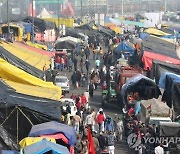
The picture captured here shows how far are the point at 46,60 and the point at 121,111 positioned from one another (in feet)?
12.3

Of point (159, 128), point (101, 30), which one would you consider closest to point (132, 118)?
point (159, 128)

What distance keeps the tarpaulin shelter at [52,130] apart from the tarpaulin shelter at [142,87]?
27.1 ft

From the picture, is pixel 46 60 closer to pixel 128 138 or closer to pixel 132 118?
pixel 132 118

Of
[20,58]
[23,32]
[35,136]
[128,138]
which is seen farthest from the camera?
[23,32]

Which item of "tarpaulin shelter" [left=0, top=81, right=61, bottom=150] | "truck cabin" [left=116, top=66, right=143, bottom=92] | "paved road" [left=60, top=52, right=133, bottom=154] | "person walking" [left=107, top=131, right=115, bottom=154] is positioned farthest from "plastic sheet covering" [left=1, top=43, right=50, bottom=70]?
"tarpaulin shelter" [left=0, top=81, right=61, bottom=150]

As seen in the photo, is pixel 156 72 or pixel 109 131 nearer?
pixel 109 131

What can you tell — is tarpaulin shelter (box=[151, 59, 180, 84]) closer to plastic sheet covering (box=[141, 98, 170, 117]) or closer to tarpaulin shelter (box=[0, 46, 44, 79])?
plastic sheet covering (box=[141, 98, 170, 117])

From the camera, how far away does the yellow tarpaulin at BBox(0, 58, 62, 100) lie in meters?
15.7

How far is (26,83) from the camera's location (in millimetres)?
16594

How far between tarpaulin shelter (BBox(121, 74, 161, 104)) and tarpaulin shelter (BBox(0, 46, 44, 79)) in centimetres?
344

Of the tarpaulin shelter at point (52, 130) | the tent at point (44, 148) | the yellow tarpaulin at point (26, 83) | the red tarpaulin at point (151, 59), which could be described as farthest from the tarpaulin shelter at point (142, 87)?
the tent at point (44, 148)

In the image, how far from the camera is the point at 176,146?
47.3ft

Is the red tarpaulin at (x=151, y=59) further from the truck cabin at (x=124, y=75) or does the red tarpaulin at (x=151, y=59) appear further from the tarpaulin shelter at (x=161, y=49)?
the truck cabin at (x=124, y=75)

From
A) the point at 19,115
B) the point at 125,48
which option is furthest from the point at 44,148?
the point at 125,48
